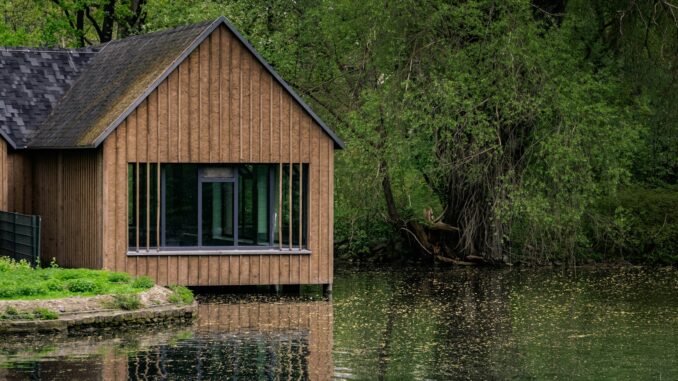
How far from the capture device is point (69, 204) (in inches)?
1291

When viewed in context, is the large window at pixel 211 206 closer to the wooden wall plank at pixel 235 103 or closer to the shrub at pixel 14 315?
the wooden wall plank at pixel 235 103

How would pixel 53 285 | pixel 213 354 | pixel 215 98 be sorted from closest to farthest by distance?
pixel 213 354 → pixel 53 285 → pixel 215 98

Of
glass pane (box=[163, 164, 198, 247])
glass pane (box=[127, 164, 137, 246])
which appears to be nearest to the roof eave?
glass pane (box=[127, 164, 137, 246])

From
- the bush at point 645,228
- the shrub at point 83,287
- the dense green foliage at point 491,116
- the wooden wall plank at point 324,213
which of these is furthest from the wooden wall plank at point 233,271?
the bush at point 645,228

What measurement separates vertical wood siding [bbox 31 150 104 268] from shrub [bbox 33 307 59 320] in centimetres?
661

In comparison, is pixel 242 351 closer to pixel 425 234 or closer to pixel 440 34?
pixel 440 34

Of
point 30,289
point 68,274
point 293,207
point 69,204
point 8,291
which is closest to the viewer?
point 8,291

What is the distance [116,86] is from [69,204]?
9.59ft

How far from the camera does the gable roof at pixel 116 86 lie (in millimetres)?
30016

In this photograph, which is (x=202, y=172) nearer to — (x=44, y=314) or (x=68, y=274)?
(x=68, y=274)

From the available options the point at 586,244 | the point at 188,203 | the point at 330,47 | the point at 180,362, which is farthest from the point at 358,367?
the point at 330,47

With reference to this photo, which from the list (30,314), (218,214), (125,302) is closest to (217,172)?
(218,214)

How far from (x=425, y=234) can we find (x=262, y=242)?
11786 mm

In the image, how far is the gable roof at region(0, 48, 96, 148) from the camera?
34719mm
